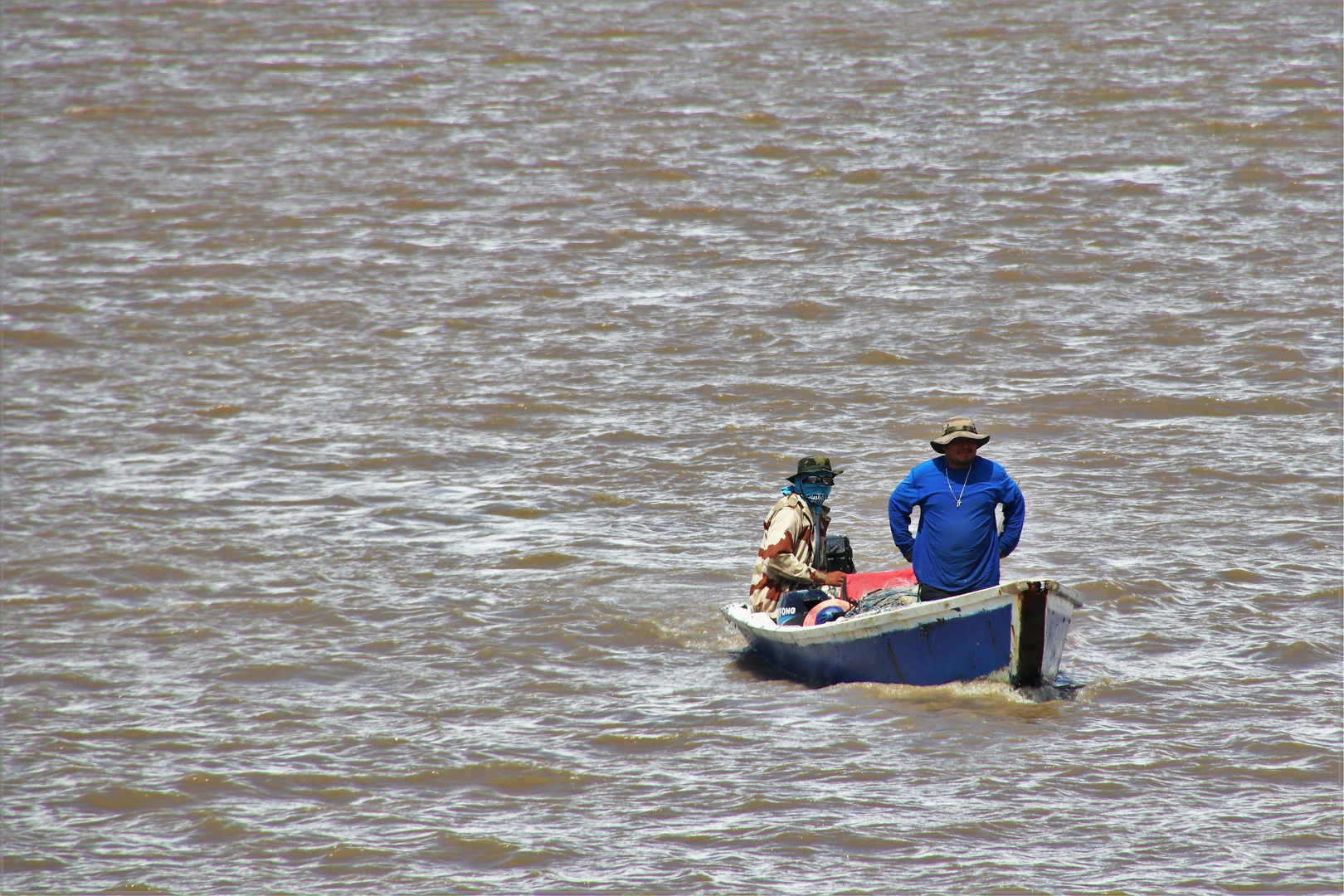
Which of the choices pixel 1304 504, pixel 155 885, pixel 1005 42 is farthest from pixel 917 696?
pixel 1005 42

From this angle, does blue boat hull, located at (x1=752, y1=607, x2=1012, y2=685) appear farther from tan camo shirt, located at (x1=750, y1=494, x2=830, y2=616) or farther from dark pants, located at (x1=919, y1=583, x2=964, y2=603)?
tan camo shirt, located at (x1=750, y1=494, x2=830, y2=616)

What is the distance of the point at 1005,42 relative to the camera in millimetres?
26453

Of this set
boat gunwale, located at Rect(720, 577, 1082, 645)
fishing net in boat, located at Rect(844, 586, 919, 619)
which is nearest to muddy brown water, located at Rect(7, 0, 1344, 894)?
boat gunwale, located at Rect(720, 577, 1082, 645)

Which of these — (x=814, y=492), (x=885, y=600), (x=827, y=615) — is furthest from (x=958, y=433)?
(x=827, y=615)

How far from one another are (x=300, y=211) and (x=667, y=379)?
786 centimetres

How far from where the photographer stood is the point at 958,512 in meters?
8.96

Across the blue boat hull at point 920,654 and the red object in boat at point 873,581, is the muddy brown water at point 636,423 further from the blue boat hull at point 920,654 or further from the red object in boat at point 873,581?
the red object in boat at point 873,581

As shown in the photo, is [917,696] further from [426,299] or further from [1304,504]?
[426,299]

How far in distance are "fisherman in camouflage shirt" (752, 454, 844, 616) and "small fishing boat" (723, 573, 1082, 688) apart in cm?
36

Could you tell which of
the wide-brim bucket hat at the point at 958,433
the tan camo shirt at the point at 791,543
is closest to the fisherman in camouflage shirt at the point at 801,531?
the tan camo shirt at the point at 791,543

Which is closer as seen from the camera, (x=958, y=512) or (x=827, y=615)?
(x=958, y=512)

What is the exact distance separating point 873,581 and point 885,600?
38.8 inches

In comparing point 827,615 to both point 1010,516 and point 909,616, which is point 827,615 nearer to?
point 909,616

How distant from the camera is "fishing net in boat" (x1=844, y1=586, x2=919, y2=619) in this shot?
946cm
